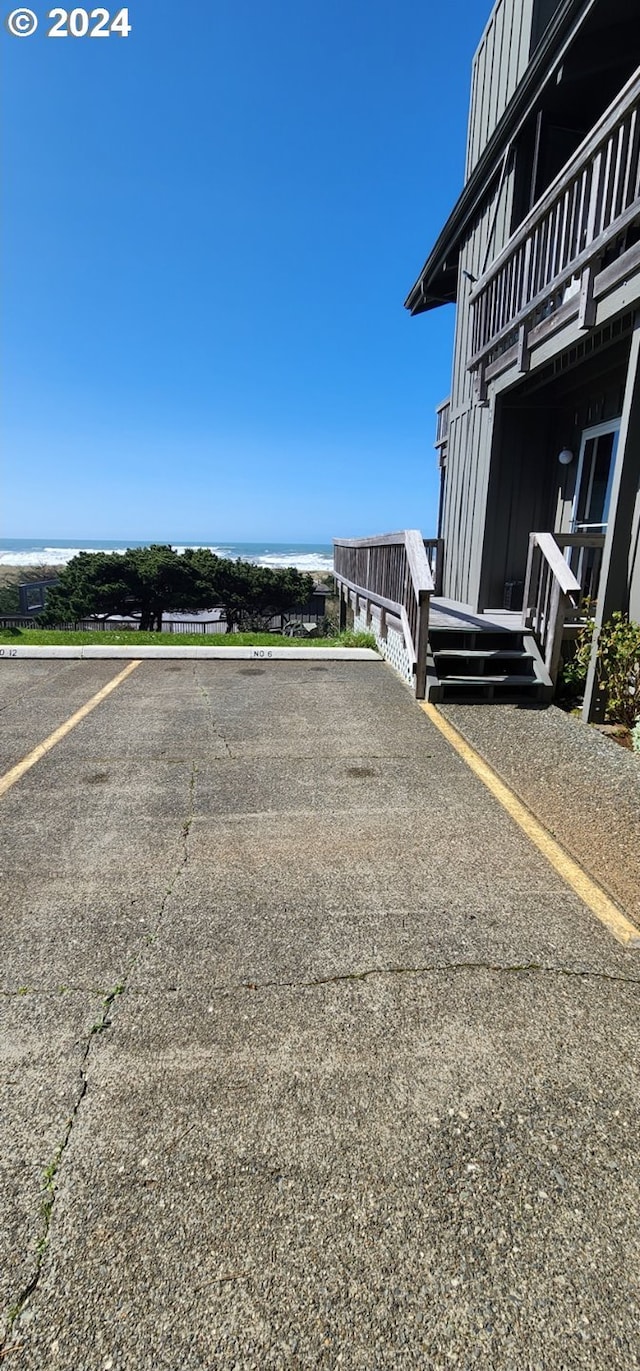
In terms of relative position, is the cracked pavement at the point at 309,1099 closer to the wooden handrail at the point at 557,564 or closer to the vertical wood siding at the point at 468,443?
the wooden handrail at the point at 557,564

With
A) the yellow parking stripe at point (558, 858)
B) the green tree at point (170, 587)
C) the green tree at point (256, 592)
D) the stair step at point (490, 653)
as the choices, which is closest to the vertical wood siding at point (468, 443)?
the stair step at point (490, 653)

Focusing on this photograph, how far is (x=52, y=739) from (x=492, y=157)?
8.88 m

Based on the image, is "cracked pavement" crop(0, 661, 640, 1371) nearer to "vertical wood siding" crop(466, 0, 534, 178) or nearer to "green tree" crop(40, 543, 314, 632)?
"vertical wood siding" crop(466, 0, 534, 178)

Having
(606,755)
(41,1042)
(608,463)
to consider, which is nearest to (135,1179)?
(41,1042)

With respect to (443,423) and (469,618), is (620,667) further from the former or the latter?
(443,423)

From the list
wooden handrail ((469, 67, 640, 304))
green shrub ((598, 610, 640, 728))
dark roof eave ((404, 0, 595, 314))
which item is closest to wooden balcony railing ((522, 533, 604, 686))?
green shrub ((598, 610, 640, 728))

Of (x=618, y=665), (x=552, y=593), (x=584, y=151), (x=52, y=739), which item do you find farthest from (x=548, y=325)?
(x=52, y=739)

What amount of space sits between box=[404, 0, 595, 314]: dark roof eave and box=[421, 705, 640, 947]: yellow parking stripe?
7.16 metres

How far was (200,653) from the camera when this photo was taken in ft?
27.6

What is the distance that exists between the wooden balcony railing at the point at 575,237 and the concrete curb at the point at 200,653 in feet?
13.1

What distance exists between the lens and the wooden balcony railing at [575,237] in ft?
15.5

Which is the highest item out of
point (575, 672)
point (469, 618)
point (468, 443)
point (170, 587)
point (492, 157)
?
point (492, 157)

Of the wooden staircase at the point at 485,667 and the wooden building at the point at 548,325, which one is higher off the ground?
the wooden building at the point at 548,325

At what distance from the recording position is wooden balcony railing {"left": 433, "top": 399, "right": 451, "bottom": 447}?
410 inches
